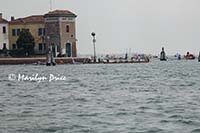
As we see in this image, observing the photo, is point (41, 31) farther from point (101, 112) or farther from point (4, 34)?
point (101, 112)

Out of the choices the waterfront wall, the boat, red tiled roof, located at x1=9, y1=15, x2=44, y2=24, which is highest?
red tiled roof, located at x1=9, y1=15, x2=44, y2=24

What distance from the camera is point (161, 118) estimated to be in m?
18.3

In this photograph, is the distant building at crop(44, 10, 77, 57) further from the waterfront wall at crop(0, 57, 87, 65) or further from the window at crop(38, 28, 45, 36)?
the waterfront wall at crop(0, 57, 87, 65)

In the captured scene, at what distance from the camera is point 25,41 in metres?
77.6

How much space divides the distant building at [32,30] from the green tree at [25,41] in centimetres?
362

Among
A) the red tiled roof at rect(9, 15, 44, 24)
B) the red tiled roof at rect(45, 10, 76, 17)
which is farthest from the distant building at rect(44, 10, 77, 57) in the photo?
the red tiled roof at rect(9, 15, 44, 24)

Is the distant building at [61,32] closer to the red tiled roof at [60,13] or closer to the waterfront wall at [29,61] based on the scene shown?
the red tiled roof at [60,13]

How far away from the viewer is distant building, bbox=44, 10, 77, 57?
81500mm

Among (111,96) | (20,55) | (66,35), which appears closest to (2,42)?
(20,55)

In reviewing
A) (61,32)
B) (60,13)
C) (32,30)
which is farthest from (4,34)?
(60,13)

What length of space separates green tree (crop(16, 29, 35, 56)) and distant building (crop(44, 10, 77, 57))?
3311 mm

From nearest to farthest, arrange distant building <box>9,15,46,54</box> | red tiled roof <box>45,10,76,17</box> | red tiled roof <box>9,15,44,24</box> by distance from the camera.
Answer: red tiled roof <box>45,10,76,17</box> < distant building <box>9,15,46,54</box> < red tiled roof <box>9,15,44,24</box>

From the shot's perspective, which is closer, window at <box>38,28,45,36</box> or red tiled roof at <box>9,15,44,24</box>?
window at <box>38,28,45,36</box>

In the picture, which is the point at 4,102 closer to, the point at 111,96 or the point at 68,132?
the point at 111,96
